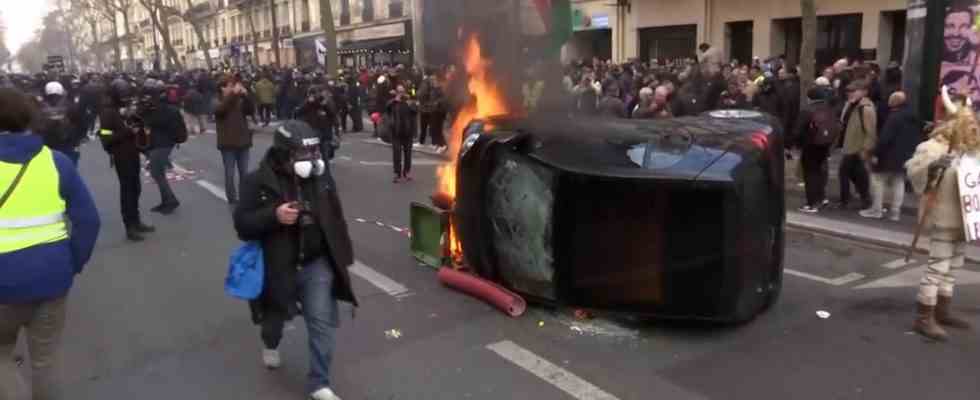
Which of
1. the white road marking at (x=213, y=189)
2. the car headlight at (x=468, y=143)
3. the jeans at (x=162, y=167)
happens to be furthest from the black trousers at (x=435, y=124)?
the car headlight at (x=468, y=143)

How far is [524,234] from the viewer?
17.3 feet

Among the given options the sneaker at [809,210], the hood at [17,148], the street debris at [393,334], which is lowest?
the street debris at [393,334]

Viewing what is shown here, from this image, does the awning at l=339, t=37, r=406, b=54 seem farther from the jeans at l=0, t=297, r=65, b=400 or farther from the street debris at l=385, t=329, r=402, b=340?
the jeans at l=0, t=297, r=65, b=400

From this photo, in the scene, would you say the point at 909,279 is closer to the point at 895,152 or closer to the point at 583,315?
the point at 895,152

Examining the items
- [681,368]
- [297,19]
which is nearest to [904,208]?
[681,368]

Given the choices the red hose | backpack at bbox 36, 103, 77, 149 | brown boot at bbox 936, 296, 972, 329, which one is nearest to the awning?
backpack at bbox 36, 103, 77, 149

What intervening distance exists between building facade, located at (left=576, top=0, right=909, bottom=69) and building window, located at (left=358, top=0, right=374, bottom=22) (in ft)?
54.4

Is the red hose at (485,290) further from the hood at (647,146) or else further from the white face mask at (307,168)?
the white face mask at (307,168)

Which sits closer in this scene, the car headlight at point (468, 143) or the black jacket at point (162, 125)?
the car headlight at point (468, 143)

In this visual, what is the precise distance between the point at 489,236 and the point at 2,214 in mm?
3114

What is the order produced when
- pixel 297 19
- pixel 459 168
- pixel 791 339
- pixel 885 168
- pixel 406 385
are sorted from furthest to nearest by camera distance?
pixel 297 19 → pixel 885 168 → pixel 459 168 → pixel 791 339 → pixel 406 385

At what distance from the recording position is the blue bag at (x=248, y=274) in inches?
158

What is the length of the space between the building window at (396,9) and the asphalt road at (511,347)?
32.9 m

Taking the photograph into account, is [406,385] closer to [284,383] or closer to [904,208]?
[284,383]
